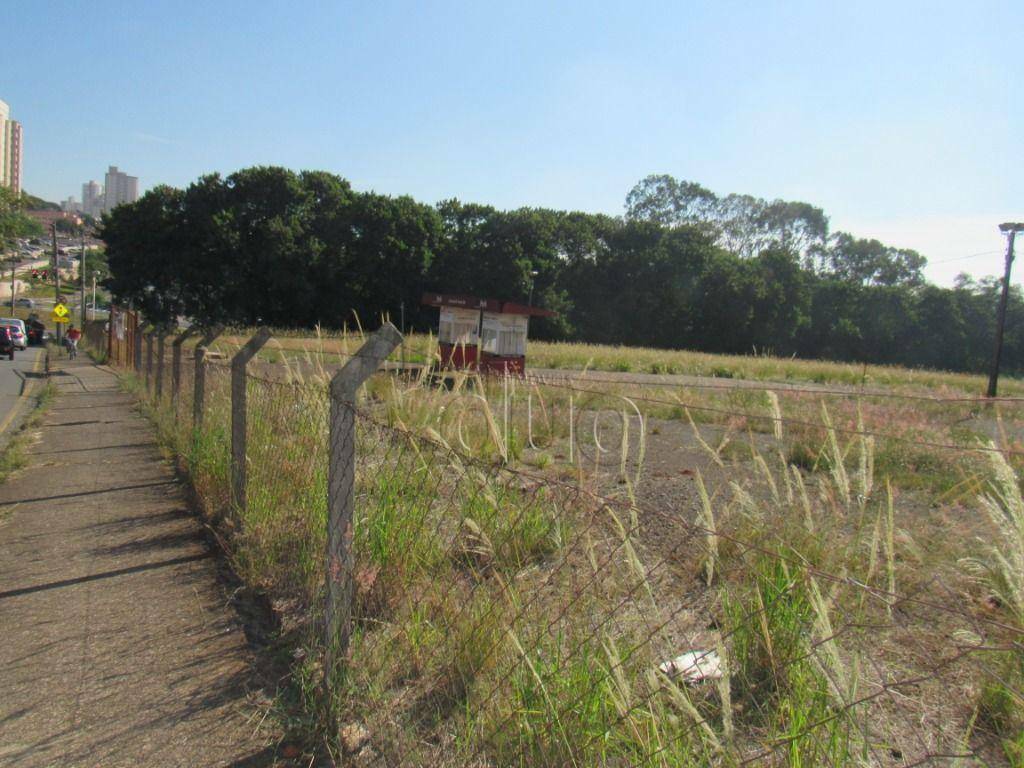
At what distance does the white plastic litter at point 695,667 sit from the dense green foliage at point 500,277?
4242 cm

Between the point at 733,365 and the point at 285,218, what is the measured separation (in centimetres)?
3042

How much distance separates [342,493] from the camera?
10.6ft

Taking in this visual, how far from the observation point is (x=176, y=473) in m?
7.77

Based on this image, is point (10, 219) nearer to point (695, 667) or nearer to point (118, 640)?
point (118, 640)

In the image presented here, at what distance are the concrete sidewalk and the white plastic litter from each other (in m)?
1.43

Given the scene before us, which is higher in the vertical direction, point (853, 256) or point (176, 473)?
point (853, 256)

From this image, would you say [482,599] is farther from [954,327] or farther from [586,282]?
[954,327]

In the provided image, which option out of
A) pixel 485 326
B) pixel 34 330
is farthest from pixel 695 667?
pixel 34 330

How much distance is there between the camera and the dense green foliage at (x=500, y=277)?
163 ft

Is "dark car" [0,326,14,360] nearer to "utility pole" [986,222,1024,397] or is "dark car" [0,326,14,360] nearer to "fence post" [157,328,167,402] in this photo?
"fence post" [157,328,167,402]

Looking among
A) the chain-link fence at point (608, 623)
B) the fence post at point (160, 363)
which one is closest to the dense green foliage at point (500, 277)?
the fence post at point (160, 363)

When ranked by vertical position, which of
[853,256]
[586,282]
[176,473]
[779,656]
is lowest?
[176,473]

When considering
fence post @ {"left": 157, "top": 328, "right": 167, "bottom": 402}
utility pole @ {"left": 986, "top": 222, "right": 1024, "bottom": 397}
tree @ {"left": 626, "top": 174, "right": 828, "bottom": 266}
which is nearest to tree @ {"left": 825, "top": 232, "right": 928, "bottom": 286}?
tree @ {"left": 626, "top": 174, "right": 828, "bottom": 266}

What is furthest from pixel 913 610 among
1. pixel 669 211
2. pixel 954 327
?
pixel 669 211
